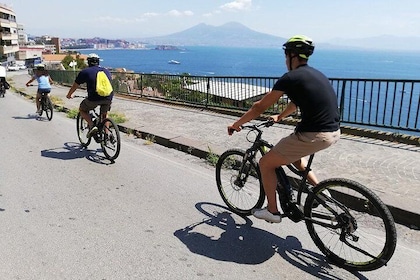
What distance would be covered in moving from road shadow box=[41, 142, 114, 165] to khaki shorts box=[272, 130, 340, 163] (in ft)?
13.4

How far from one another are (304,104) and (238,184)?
1.61 meters

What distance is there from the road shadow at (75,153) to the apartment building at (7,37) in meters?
90.6

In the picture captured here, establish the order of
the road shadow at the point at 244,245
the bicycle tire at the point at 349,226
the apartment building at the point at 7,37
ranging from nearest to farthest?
1. the bicycle tire at the point at 349,226
2. the road shadow at the point at 244,245
3. the apartment building at the point at 7,37

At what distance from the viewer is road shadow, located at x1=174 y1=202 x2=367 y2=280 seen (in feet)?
11.5

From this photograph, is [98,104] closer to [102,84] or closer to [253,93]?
[102,84]

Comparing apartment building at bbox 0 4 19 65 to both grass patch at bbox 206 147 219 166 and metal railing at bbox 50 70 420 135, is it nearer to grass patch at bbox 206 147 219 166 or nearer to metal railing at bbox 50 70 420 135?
metal railing at bbox 50 70 420 135

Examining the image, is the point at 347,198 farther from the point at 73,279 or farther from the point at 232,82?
the point at 232,82

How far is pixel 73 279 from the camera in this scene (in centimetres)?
316

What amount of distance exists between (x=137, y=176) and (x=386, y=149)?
4.68 metres

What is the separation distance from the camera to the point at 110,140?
6.86 meters

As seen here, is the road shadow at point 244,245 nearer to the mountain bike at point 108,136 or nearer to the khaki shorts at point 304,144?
the khaki shorts at point 304,144

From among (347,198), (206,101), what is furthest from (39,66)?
(347,198)

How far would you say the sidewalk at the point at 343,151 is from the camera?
15.6 ft

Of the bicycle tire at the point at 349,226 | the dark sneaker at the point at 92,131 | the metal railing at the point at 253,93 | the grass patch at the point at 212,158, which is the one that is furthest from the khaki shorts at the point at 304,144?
the metal railing at the point at 253,93
